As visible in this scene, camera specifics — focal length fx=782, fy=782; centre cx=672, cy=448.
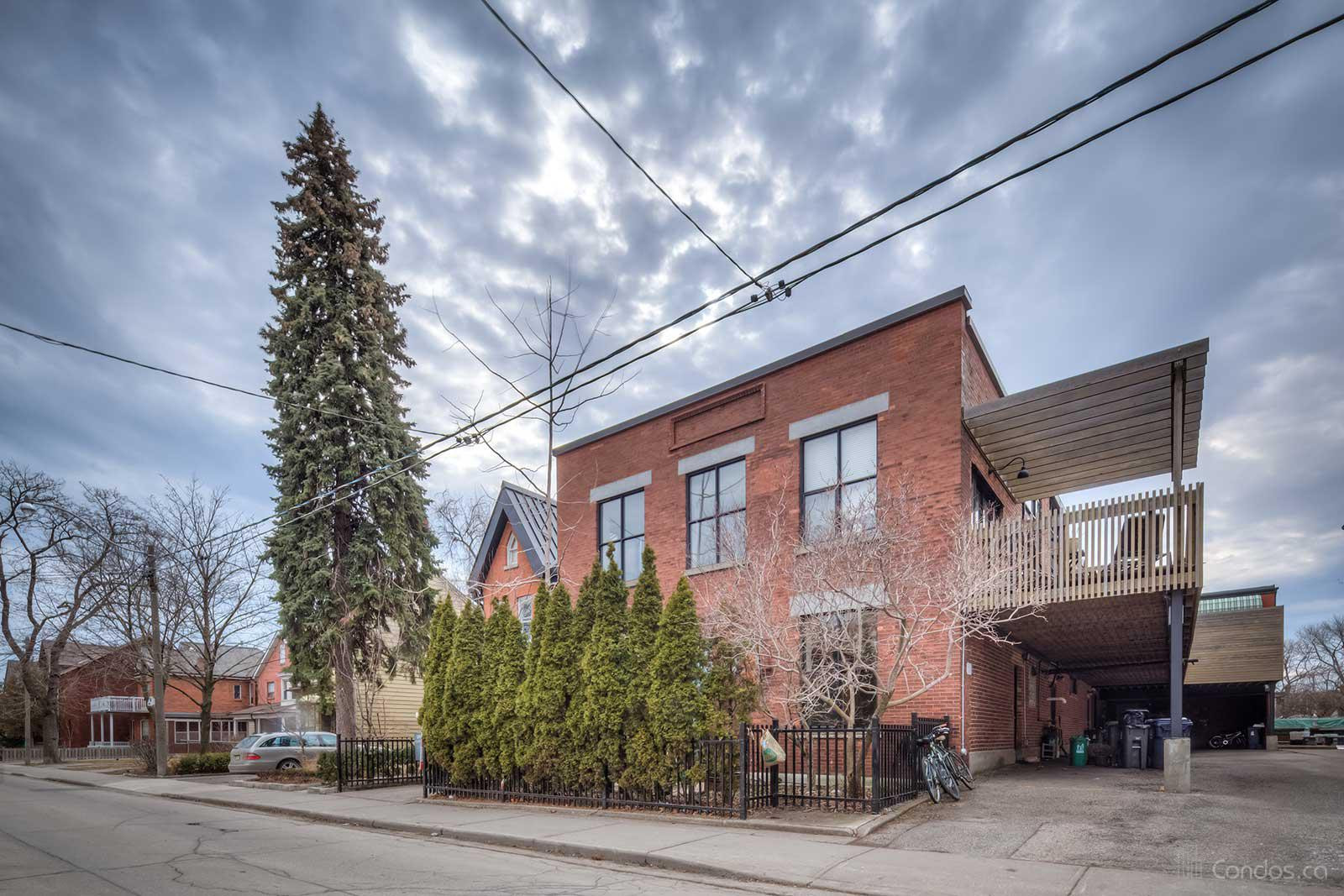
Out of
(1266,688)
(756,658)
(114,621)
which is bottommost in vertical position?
(1266,688)

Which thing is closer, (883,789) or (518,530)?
(883,789)

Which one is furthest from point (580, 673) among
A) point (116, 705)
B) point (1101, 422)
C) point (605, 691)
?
point (116, 705)

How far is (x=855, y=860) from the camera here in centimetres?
816

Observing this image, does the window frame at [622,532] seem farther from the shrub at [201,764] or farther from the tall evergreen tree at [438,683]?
the shrub at [201,764]

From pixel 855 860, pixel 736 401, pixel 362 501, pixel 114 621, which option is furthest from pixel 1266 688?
pixel 114 621

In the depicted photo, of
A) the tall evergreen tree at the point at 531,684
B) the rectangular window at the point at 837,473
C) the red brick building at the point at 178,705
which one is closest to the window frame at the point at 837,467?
the rectangular window at the point at 837,473

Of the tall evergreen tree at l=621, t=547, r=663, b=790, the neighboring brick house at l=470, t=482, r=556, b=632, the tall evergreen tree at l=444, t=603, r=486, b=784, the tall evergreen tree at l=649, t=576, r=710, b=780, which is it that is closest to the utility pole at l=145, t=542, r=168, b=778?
the neighboring brick house at l=470, t=482, r=556, b=632

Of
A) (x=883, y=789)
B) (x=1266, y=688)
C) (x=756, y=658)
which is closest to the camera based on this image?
(x=883, y=789)

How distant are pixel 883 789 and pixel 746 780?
189 cm

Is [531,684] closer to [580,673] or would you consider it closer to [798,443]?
[580,673]

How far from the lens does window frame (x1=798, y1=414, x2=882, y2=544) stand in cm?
1558

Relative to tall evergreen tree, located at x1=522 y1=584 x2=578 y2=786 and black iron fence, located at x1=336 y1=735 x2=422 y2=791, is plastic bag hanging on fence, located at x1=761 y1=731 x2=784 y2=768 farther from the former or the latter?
black iron fence, located at x1=336 y1=735 x2=422 y2=791

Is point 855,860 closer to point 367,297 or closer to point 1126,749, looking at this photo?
point 1126,749

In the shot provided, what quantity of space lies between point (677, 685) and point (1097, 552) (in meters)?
7.32
